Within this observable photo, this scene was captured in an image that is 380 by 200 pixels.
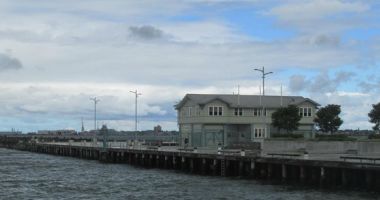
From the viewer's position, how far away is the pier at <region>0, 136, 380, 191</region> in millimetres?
44531

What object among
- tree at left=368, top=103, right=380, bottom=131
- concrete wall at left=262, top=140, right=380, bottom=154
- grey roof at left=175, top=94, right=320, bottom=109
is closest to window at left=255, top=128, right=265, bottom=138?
grey roof at left=175, top=94, right=320, bottom=109

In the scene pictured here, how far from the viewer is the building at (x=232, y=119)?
293ft

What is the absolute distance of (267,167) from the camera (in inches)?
2112

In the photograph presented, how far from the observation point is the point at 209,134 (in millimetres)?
90000

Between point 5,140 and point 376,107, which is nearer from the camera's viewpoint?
point 376,107

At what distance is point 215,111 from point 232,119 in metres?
2.57

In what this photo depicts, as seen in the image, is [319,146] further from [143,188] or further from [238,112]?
[143,188]

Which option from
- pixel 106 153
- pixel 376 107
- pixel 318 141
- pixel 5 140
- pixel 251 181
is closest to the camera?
pixel 251 181

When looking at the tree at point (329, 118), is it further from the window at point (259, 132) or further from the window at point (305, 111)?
the window at point (259, 132)

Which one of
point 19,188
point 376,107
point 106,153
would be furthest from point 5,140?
point 19,188

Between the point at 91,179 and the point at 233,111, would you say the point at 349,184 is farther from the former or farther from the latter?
the point at 233,111

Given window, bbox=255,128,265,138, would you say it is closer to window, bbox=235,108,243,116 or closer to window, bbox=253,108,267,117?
window, bbox=253,108,267,117

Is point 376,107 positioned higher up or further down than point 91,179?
higher up

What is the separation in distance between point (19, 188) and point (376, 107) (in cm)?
4907
